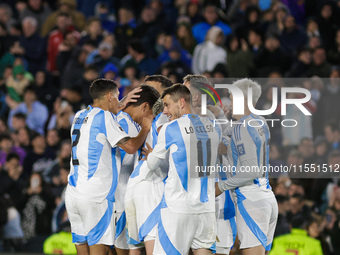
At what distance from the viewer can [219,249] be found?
8555mm

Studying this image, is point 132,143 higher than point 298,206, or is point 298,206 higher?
point 132,143

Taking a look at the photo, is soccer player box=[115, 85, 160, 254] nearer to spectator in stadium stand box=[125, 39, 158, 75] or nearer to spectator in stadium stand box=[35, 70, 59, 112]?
Answer: spectator in stadium stand box=[125, 39, 158, 75]

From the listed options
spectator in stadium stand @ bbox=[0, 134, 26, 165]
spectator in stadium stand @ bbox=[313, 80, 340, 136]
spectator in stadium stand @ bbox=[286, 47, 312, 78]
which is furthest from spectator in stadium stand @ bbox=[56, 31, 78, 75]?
spectator in stadium stand @ bbox=[313, 80, 340, 136]

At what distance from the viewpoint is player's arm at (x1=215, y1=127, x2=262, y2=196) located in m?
8.07

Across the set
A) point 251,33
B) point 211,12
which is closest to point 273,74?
point 251,33

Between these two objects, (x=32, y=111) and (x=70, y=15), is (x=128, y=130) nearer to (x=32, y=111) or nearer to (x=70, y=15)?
(x=32, y=111)

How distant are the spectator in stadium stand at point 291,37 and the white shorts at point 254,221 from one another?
588 centimetres

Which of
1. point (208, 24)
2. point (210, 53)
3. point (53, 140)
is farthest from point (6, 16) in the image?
point (210, 53)

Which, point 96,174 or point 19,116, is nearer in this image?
point 96,174

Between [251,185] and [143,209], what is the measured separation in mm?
1259

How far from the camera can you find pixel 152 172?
27.3 feet

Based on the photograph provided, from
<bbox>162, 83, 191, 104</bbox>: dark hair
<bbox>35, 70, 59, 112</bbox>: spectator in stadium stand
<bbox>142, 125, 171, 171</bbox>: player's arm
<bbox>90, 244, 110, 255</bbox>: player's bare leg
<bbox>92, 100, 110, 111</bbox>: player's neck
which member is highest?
<bbox>35, 70, 59, 112</bbox>: spectator in stadium stand

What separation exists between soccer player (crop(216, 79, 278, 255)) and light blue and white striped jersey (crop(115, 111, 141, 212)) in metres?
1.24

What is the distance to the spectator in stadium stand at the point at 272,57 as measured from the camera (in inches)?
518
